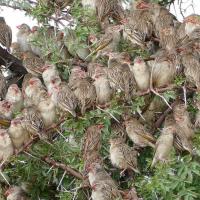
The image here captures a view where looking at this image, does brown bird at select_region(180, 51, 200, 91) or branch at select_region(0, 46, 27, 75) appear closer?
brown bird at select_region(180, 51, 200, 91)

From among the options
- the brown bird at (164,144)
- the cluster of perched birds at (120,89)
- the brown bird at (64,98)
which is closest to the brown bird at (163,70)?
the cluster of perched birds at (120,89)

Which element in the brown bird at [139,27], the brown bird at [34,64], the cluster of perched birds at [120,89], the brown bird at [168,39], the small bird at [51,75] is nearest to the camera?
the cluster of perched birds at [120,89]

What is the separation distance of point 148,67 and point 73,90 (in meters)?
0.63

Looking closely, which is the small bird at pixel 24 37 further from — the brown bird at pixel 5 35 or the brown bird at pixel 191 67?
the brown bird at pixel 191 67

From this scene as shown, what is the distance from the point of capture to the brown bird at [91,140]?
6.42 m

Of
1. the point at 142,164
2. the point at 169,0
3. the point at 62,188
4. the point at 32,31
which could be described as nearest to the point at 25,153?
the point at 62,188

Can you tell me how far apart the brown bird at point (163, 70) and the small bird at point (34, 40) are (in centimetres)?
129

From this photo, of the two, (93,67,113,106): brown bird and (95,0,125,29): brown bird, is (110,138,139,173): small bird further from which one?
(95,0,125,29): brown bird

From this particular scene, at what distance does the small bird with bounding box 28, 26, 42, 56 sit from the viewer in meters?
7.48

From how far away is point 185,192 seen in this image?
6.01 meters

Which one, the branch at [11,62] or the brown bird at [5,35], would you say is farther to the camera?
the brown bird at [5,35]

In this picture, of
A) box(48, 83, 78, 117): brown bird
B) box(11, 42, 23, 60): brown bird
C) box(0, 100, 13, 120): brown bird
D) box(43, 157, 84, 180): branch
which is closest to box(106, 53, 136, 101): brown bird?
box(48, 83, 78, 117): brown bird

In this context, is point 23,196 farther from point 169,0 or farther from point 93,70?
point 169,0

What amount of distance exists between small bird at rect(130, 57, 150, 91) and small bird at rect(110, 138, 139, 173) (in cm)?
46
